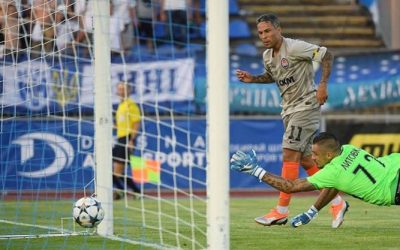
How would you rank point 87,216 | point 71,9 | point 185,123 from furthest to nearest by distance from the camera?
point 185,123, point 71,9, point 87,216

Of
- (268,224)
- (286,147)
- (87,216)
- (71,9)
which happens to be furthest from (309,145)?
(71,9)

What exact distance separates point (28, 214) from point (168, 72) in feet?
22.4

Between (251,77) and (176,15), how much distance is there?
11149mm

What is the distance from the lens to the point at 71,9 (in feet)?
43.6

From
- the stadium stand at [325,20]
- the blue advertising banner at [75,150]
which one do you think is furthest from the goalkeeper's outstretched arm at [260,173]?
the stadium stand at [325,20]

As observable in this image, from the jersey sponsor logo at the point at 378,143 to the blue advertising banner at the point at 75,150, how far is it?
61.8 inches

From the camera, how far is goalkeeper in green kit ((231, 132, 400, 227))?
30.8ft

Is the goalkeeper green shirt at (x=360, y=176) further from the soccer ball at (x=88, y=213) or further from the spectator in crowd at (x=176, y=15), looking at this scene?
the spectator in crowd at (x=176, y=15)

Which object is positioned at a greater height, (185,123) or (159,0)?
(159,0)

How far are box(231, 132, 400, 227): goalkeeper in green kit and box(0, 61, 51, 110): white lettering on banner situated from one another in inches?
162

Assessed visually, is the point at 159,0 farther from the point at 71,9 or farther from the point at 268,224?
the point at 268,224

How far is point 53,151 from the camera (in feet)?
60.5

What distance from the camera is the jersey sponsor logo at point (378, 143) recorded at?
795 inches

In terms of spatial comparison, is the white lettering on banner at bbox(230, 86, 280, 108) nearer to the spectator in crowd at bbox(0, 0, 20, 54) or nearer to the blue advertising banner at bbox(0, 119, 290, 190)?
the blue advertising banner at bbox(0, 119, 290, 190)
